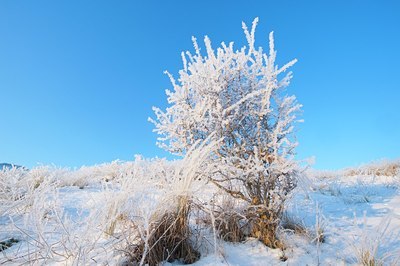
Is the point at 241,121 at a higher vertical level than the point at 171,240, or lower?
higher

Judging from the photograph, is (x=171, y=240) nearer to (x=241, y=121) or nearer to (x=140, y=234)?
(x=140, y=234)

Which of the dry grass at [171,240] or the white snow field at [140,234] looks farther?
the dry grass at [171,240]

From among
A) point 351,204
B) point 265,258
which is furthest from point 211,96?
point 351,204

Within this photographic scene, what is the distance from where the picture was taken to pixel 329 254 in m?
3.08

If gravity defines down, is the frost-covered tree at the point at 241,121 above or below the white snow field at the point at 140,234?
above

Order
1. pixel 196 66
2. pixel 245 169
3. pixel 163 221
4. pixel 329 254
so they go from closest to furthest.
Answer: pixel 163 221
pixel 329 254
pixel 245 169
pixel 196 66

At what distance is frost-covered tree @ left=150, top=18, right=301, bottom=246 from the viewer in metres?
3.26

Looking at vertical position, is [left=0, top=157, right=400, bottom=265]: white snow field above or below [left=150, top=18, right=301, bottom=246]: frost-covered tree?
below

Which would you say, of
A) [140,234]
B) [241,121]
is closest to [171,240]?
[140,234]

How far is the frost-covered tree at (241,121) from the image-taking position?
326 centimetres

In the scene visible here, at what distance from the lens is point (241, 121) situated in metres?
3.50

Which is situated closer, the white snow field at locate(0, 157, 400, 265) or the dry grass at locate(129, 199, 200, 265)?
the white snow field at locate(0, 157, 400, 265)

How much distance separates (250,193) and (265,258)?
0.70 metres

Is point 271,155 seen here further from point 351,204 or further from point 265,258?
point 351,204
